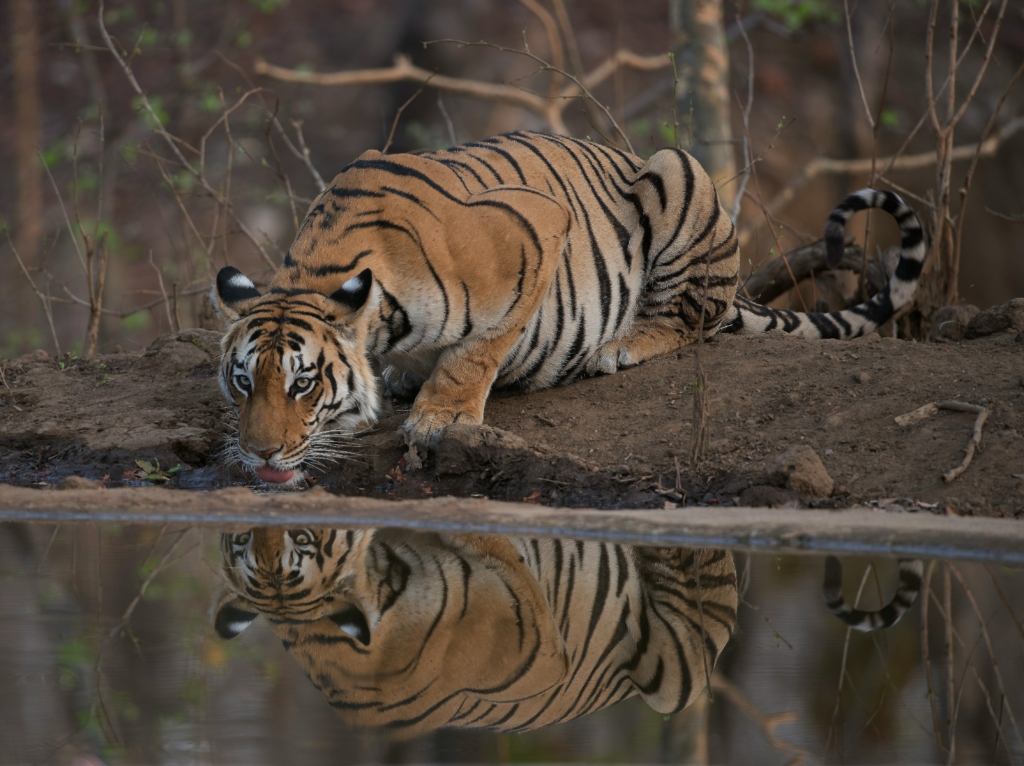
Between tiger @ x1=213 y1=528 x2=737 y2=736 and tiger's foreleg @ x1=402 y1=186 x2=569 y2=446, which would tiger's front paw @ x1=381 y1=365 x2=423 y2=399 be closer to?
tiger's foreleg @ x1=402 y1=186 x2=569 y2=446

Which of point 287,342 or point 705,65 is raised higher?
point 705,65

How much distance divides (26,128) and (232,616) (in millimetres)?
15011

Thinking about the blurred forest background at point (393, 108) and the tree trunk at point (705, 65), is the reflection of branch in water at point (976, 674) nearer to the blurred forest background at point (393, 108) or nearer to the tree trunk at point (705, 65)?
the tree trunk at point (705, 65)

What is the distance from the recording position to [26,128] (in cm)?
1647

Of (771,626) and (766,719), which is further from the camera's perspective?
(771,626)

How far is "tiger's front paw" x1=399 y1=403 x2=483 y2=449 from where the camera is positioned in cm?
539

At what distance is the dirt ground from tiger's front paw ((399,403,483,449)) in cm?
11

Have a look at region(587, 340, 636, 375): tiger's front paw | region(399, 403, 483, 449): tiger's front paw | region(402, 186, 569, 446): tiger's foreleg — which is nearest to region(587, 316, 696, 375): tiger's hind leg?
region(587, 340, 636, 375): tiger's front paw

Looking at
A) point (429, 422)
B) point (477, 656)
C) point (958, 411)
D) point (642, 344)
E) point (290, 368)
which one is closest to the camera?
point (477, 656)

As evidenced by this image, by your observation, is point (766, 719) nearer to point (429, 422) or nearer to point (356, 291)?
point (356, 291)

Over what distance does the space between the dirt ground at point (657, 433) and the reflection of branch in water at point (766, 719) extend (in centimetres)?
187

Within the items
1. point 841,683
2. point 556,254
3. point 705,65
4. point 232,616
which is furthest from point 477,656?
point 705,65

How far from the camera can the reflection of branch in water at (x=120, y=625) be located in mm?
2514

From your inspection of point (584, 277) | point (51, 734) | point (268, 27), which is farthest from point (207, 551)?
point (268, 27)
